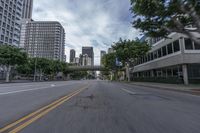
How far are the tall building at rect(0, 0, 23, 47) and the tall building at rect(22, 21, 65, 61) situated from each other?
67911 mm

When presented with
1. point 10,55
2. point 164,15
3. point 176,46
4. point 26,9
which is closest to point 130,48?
point 176,46

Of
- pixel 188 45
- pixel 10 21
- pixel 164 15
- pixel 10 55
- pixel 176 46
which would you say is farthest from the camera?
pixel 10 21

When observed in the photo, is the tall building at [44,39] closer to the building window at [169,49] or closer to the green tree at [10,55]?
the green tree at [10,55]

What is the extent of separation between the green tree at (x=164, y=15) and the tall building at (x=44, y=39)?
479 ft

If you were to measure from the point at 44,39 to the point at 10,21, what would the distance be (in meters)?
82.4

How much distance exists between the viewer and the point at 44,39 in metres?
161

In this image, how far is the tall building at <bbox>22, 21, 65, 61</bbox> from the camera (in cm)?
15675

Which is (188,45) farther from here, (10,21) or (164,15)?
(10,21)

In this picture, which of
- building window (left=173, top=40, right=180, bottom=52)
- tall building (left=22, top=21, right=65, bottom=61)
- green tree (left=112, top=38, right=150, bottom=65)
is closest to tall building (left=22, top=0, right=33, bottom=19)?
tall building (left=22, top=21, right=65, bottom=61)

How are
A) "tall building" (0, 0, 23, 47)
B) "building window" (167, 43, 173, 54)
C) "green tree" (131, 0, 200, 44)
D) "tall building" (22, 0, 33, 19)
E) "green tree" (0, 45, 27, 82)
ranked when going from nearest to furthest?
"green tree" (131, 0, 200, 44), "building window" (167, 43, 173, 54), "green tree" (0, 45, 27, 82), "tall building" (0, 0, 23, 47), "tall building" (22, 0, 33, 19)

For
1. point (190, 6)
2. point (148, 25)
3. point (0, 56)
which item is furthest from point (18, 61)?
point (190, 6)

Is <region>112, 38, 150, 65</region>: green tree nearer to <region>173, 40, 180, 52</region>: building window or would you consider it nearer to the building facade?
the building facade

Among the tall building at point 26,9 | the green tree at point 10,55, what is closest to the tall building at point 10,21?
the green tree at point 10,55

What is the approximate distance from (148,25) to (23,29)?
175 m
